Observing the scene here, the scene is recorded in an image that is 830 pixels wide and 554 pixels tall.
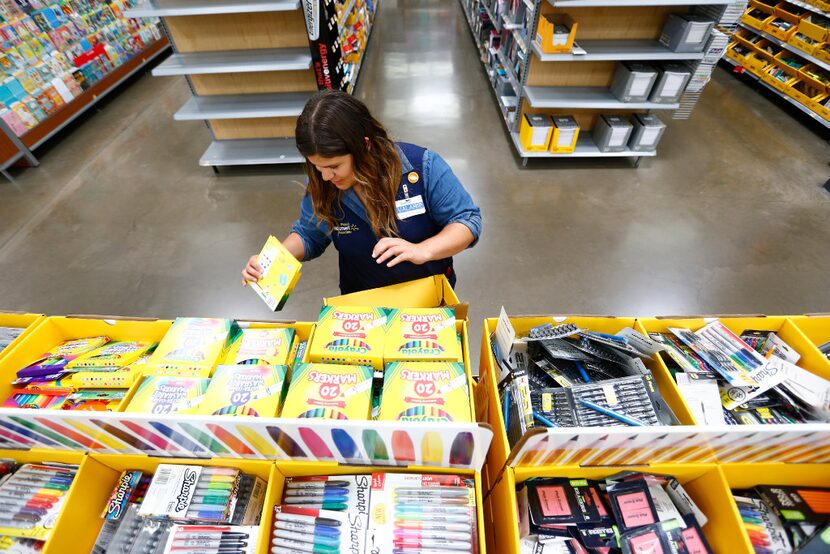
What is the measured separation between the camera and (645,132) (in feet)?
12.3

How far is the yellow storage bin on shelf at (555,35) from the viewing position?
3.13m

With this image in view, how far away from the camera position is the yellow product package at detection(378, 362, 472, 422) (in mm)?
916

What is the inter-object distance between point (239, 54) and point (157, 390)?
11.5 ft

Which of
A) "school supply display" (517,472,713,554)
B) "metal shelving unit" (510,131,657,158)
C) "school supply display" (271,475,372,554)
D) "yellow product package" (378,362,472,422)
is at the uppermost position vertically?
"yellow product package" (378,362,472,422)

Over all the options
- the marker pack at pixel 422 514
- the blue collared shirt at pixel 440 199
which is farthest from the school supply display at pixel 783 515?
the blue collared shirt at pixel 440 199

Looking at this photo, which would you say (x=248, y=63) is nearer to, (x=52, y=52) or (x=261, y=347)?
(x=261, y=347)

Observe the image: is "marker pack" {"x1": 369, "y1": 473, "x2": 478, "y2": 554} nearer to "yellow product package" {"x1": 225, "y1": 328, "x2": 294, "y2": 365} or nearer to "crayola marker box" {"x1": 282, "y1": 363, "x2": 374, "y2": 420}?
"crayola marker box" {"x1": 282, "y1": 363, "x2": 374, "y2": 420}

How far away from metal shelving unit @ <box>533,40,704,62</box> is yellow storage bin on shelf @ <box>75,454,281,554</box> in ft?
11.8

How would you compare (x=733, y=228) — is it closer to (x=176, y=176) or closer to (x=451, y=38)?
(x=176, y=176)

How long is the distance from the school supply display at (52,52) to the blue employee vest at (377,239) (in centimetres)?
492

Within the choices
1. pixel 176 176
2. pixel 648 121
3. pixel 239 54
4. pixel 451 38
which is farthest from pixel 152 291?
pixel 451 38

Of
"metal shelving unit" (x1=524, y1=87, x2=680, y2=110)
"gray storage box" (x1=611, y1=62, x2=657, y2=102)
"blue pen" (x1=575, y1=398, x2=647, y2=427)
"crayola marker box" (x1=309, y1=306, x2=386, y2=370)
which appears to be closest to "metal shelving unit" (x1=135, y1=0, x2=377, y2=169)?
"metal shelving unit" (x1=524, y1=87, x2=680, y2=110)

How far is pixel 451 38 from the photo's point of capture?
7344 millimetres

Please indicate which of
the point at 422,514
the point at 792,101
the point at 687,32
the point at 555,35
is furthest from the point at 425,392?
the point at 792,101
